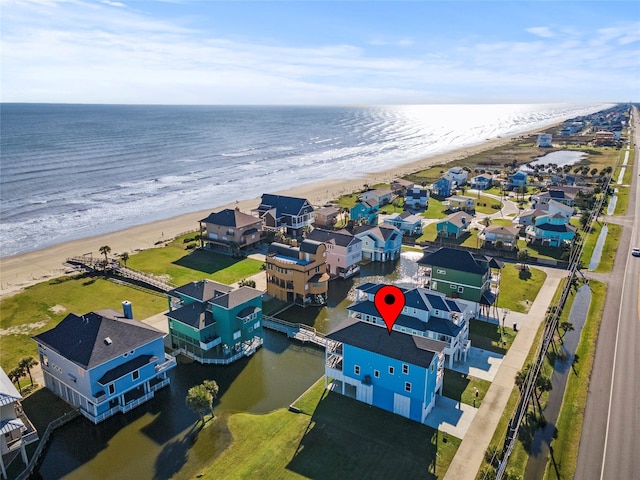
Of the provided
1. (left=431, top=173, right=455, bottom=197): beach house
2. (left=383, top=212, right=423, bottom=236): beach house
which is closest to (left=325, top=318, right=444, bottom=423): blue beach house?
(left=383, top=212, right=423, bottom=236): beach house

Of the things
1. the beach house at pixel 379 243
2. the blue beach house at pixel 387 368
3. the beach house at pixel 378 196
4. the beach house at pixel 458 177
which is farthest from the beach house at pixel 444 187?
the blue beach house at pixel 387 368

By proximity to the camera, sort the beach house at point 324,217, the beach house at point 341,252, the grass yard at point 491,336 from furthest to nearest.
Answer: the beach house at point 324,217
the beach house at point 341,252
the grass yard at point 491,336

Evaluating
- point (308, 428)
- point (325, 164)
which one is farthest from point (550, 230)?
point (325, 164)

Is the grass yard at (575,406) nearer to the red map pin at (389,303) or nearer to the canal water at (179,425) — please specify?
the red map pin at (389,303)

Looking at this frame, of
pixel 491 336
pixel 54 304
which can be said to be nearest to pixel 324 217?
pixel 491 336

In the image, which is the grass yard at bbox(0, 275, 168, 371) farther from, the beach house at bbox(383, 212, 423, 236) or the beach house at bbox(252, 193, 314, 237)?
the beach house at bbox(383, 212, 423, 236)

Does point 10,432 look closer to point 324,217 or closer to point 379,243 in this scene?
point 379,243

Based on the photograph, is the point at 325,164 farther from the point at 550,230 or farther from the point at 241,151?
the point at 550,230
